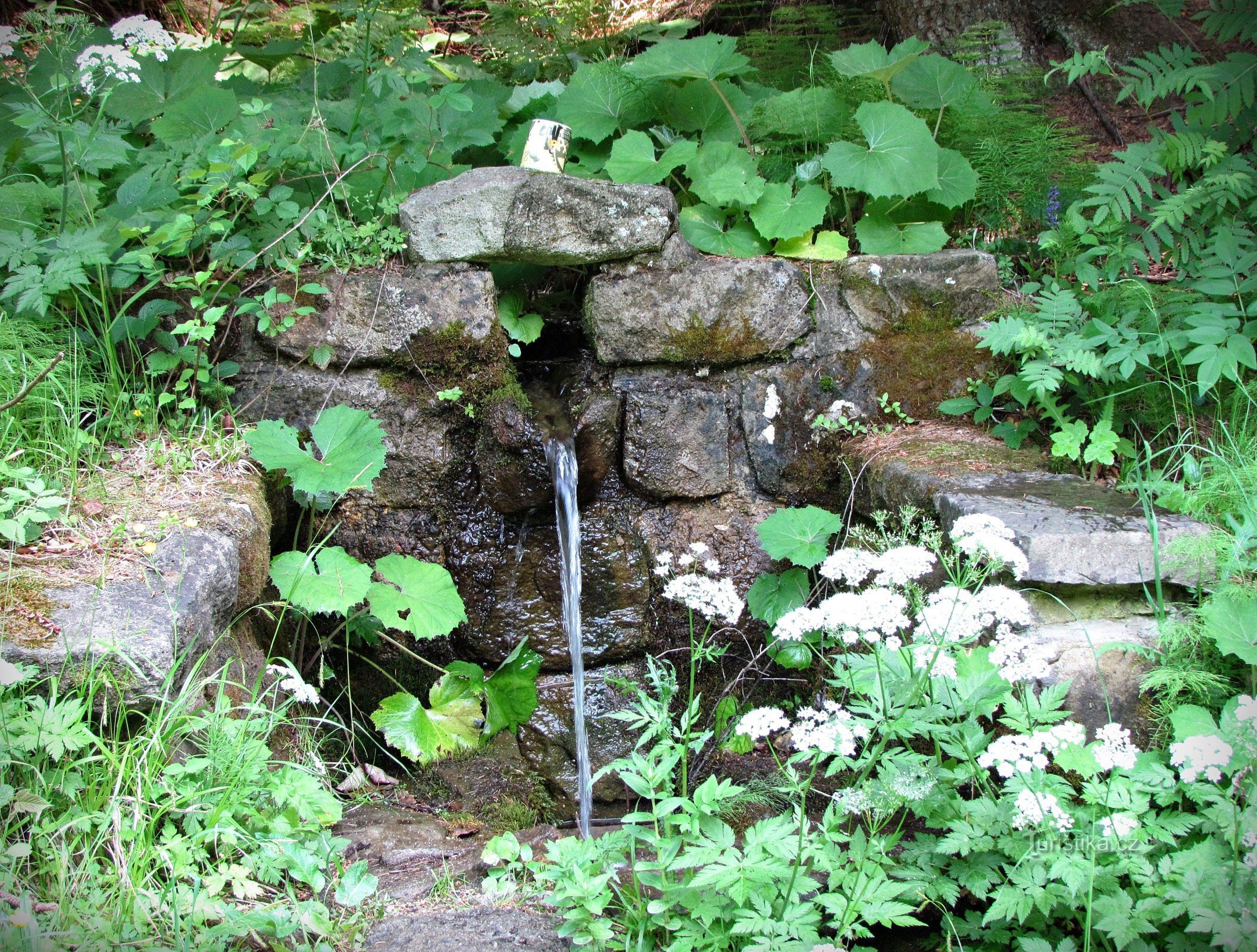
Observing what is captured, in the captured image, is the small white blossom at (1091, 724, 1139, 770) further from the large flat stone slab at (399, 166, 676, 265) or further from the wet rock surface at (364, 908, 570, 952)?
the large flat stone slab at (399, 166, 676, 265)

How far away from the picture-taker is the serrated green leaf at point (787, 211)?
3.12 metres

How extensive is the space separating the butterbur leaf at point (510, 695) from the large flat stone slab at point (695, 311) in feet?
3.59

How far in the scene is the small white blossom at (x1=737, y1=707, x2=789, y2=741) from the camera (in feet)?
5.40

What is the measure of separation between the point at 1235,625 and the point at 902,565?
0.86m

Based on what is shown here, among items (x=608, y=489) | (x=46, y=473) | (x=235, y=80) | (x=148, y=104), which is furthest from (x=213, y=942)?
(x=235, y=80)

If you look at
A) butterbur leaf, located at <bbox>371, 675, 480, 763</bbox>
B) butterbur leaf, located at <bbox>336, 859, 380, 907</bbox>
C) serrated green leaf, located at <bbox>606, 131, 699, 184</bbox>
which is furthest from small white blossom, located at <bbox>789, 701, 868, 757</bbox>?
serrated green leaf, located at <bbox>606, 131, 699, 184</bbox>

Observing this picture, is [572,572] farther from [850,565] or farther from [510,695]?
[850,565]

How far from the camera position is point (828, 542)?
116 inches

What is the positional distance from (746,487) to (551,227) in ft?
3.70

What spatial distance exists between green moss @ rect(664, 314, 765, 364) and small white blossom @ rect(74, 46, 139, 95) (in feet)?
6.70

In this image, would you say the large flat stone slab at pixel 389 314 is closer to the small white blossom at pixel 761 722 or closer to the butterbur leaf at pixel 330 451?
the butterbur leaf at pixel 330 451

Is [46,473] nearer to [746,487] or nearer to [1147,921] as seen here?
[746,487]

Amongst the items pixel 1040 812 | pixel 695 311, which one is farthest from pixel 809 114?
pixel 1040 812

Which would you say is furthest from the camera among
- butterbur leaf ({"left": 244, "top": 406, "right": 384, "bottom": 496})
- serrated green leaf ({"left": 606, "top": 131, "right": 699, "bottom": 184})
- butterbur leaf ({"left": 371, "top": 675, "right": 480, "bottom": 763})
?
serrated green leaf ({"left": 606, "top": 131, "right": 699, "bottom": 184})
